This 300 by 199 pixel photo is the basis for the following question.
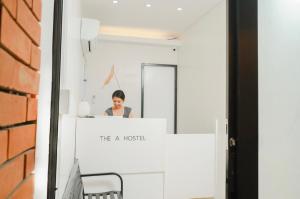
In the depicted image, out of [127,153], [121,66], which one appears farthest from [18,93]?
[121,66]

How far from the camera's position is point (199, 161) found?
326 cm

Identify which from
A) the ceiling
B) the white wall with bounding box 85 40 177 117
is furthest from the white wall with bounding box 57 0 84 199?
the white wall with bounding box 85 40 177 117

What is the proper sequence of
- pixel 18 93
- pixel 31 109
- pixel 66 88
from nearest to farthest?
pixel 18 93 → pixel 31 109 → pixel 66 88

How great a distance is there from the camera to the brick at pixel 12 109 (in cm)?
49

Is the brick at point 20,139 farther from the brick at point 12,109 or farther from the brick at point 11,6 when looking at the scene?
the brick at point 11,6

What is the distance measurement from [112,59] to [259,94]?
398 centimetres

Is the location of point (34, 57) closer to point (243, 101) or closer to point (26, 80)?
point (26, 80)

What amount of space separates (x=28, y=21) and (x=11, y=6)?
0.14m

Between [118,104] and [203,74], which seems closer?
[118,104]

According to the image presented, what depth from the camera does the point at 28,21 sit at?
647 mm

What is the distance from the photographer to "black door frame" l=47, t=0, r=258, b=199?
124 centimetres

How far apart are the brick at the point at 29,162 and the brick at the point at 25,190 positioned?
0.8 inches

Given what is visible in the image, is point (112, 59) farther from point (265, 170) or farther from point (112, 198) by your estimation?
point (265, 170)

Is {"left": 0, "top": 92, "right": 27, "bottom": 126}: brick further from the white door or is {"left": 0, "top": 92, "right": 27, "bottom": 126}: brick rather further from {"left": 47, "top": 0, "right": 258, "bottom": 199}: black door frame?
the white door
